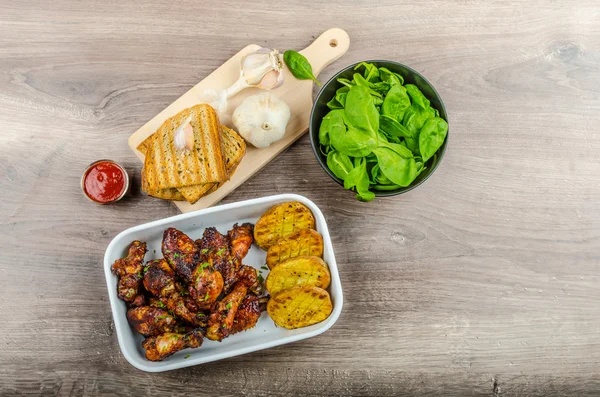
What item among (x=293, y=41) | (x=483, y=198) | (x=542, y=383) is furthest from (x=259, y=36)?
(x=542, y=383)

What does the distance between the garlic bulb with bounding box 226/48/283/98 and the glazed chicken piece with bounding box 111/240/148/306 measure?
29.2 inches

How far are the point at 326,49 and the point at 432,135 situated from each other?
64cm

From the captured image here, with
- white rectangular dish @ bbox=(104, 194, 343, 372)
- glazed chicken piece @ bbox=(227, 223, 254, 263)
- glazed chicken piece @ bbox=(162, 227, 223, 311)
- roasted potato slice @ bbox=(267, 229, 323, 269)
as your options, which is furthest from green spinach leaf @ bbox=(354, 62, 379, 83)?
glazed chicken piece @ bbox=(162, 227, 223, 311)

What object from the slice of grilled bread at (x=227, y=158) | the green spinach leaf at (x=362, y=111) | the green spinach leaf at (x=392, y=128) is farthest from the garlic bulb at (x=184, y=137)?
the green spinach leaf at (x=392, y=128)

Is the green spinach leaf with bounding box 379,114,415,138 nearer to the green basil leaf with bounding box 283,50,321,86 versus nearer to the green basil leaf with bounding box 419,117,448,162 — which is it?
the green basil leaf with bounding box 419,117,448,162

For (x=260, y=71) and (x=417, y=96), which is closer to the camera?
(x=417, y=96)

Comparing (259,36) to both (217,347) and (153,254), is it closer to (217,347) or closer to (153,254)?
(153,254)

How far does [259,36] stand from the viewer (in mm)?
2152

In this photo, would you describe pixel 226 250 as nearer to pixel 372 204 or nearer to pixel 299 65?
pixel 372 204

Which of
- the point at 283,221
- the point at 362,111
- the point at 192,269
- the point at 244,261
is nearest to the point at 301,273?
the point at 283,221

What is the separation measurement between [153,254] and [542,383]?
1.74 meters

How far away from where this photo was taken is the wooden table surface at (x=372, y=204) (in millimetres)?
2053

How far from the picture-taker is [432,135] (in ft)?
5.83

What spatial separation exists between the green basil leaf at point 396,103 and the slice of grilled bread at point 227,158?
1.90ft
